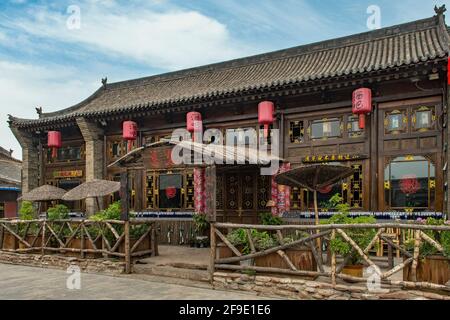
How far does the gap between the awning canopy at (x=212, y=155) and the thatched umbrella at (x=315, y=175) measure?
3.57ft

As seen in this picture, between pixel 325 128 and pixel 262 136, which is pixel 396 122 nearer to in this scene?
pixel 325 128

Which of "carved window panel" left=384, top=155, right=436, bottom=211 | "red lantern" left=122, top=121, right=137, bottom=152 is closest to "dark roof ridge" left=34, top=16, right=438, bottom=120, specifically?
"red lantern" left=122, top=121, right=137, bottom=152

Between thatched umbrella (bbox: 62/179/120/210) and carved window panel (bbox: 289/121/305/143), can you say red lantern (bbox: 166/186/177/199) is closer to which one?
thatched umbrella (bbox: 62/179/120/210)

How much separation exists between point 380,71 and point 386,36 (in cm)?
404

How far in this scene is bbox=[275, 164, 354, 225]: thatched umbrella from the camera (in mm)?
6566

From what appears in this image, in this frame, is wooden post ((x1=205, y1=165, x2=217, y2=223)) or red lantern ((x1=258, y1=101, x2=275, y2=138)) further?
red lantern ((x1=258, y1=101, x2=275, y2=138))

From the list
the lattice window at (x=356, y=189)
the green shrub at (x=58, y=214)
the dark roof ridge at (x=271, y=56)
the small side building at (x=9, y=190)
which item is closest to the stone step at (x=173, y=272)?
the green shrub at (x=58, y=214)

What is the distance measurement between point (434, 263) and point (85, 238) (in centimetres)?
718

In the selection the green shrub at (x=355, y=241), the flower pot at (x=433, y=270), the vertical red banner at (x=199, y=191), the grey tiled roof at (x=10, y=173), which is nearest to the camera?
the flower pot at (x=433, y=270)

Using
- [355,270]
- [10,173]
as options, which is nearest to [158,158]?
[355,270]

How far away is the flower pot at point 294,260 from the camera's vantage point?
594cm

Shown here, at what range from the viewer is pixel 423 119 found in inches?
329

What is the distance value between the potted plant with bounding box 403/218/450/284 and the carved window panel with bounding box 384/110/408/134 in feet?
12.7

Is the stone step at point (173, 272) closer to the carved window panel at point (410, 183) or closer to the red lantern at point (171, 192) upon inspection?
the red lantern at point (171, 192)
